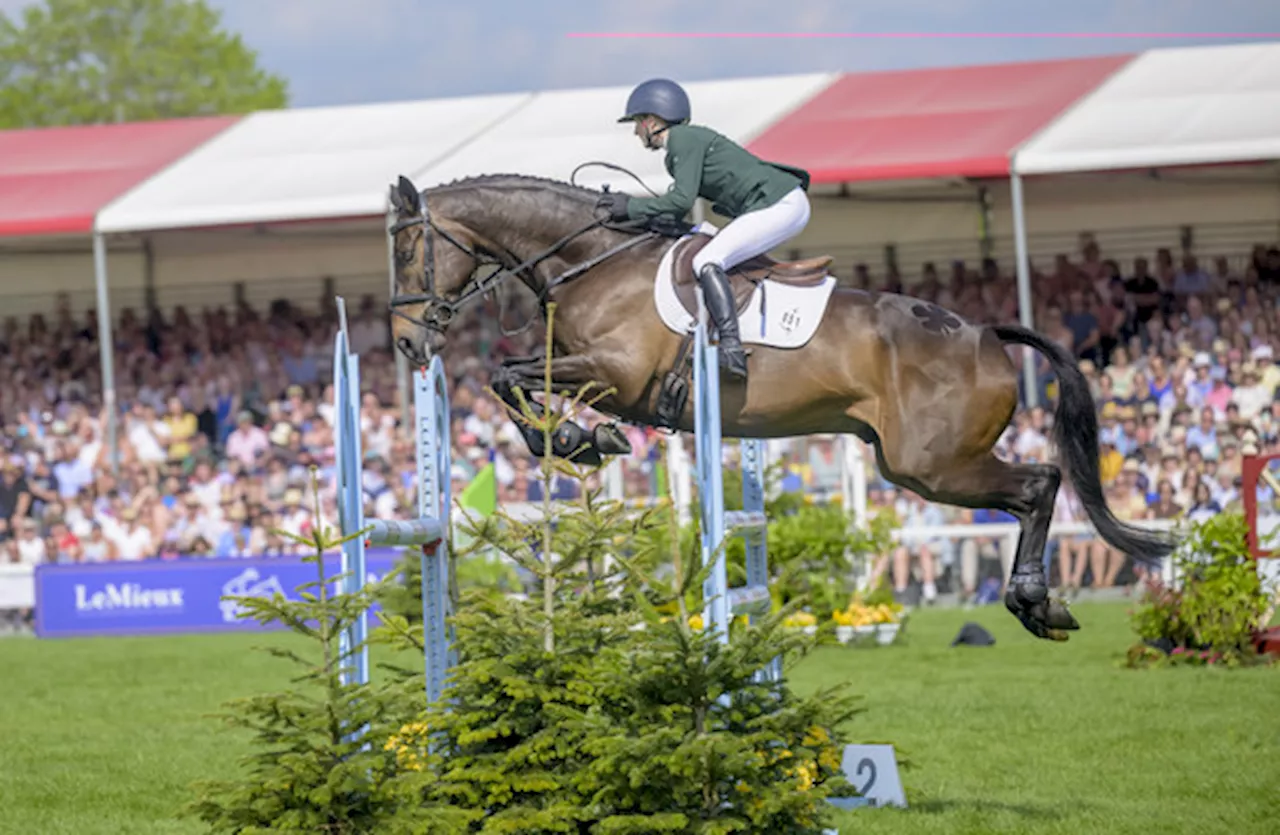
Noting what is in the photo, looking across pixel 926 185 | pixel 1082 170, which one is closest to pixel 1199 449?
pixel 1082 170

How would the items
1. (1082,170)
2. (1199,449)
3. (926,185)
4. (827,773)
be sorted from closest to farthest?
(827,773) → (1199,449) → (1082,170) → (926,185)

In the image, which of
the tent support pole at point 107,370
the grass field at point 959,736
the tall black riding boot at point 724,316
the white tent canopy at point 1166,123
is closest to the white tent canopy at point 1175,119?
the white tent canopy at point 1166,123

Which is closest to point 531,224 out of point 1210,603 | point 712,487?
point 712,487

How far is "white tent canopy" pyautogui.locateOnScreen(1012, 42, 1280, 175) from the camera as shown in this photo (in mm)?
17656

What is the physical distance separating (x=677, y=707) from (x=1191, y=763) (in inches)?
152

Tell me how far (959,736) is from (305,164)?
14.3 m

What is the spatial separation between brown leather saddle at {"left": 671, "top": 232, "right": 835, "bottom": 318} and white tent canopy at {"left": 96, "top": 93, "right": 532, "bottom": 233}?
510 inches

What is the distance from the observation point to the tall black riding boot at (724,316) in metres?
6.57

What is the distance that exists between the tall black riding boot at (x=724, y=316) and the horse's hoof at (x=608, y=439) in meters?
0.46

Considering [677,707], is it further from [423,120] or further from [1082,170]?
[423,120]

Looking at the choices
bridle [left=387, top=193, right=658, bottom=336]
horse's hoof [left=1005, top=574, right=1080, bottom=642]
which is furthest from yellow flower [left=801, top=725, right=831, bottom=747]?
bridle [left=387, top=193, right=658, bottom=336]

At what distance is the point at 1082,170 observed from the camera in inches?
735

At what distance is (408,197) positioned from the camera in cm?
692

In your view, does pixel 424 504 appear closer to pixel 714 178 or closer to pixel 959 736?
pixel 714 178
